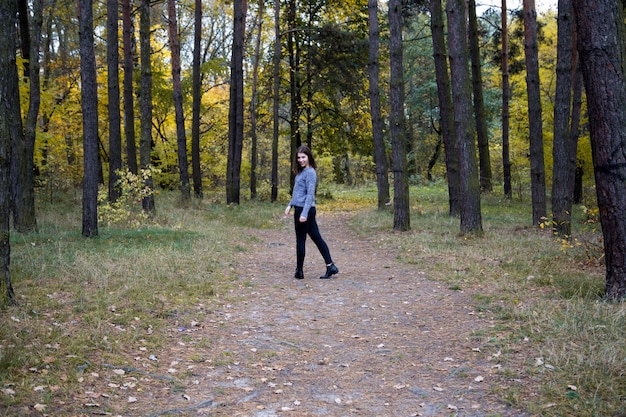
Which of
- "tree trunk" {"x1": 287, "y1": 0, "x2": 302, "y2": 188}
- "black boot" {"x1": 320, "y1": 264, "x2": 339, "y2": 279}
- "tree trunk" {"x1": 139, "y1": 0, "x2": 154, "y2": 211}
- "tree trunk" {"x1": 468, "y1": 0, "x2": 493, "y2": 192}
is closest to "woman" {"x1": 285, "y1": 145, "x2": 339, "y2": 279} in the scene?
"black boot" {"x1": 320, "y1": 264, "x2": 339, "y2": 279}

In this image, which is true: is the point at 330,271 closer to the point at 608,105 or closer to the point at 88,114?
the point at 608,105

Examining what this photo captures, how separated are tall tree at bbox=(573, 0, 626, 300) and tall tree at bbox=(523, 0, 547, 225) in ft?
25.5

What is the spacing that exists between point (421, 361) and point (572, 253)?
5.43m

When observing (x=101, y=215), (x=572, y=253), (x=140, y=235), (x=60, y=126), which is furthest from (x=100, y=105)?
(x=572, y=253)

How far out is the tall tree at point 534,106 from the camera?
43.5 feet

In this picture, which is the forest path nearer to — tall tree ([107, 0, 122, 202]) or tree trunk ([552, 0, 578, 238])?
tree trunk ([552, 0, 578, 238])

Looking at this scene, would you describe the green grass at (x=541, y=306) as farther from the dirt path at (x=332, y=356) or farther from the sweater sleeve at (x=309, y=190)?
the sweater sleeve at (x=309, y=190)

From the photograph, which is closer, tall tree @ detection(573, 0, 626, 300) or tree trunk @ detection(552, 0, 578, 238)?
tall tree @ detection(573, 0, 626, 300)

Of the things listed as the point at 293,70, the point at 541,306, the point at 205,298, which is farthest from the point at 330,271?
the point at 293,70

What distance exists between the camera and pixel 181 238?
11.3m

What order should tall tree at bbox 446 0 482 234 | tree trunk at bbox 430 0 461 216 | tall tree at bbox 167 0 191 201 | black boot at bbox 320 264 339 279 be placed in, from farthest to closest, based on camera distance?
tall tree at bbox 167 0 191 201
tree trunk at bbox 430 0 461 216
tall tree at bbox 446 0 482 234
black boot at bbox 320 264 339 279

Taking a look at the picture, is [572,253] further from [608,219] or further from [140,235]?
[140,235]

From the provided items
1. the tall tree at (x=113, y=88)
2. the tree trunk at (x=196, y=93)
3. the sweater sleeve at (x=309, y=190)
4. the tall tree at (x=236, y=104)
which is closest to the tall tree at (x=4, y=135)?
the sweater sleeve at (x=309, y=190)

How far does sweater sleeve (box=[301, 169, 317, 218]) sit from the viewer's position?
8422mm
